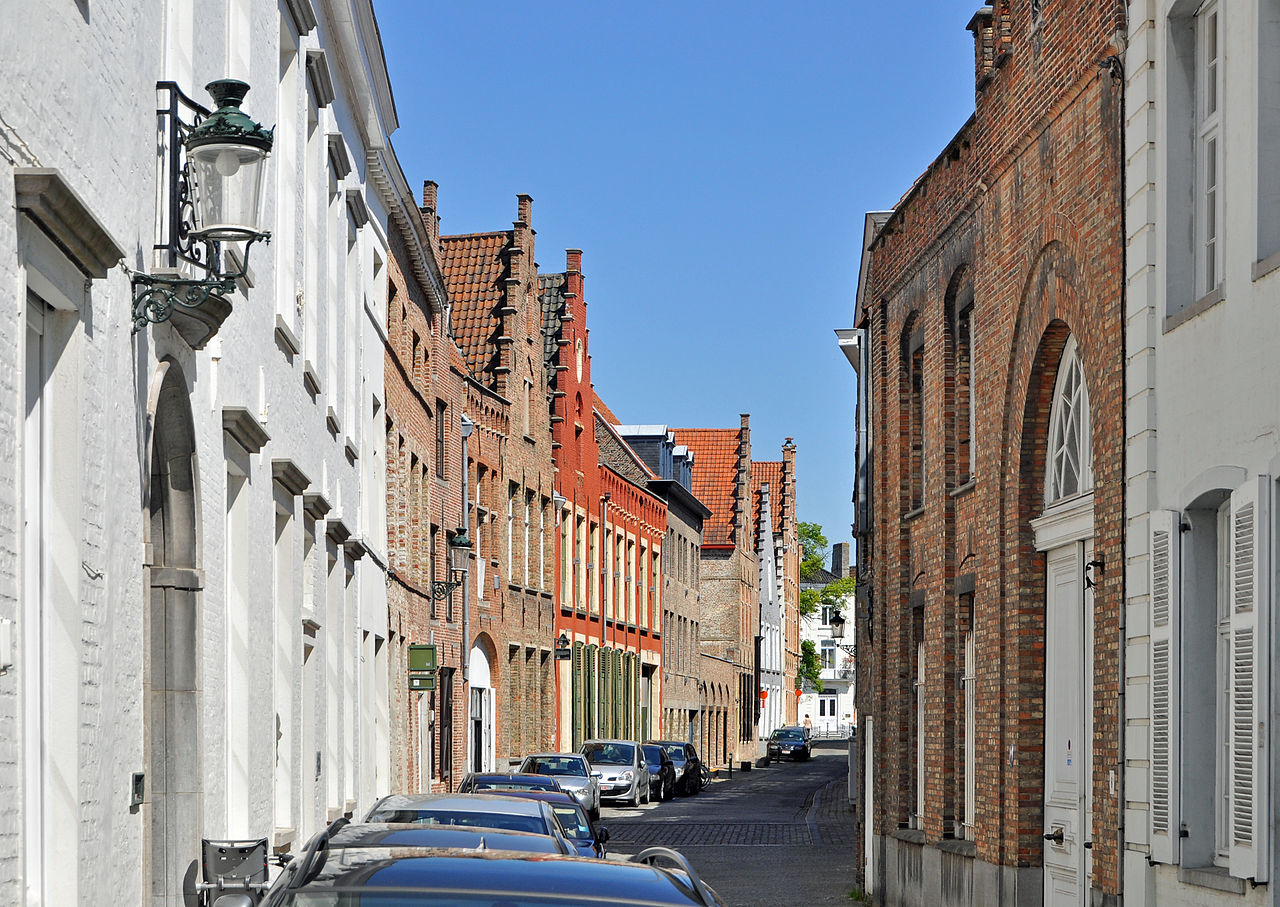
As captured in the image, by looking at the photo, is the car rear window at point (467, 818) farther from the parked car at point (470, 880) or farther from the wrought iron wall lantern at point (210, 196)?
the parked car at point (470, 880)

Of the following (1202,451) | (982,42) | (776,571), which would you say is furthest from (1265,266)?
(776,571)

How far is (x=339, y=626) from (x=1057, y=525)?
29.7 ft

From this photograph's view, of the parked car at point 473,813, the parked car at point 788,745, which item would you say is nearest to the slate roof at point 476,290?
the parked car at point 473,813

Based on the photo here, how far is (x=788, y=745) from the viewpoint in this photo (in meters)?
82.8

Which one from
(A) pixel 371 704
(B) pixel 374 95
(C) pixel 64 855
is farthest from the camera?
(A) pixel 371 704

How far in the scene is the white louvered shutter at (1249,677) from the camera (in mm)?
9336

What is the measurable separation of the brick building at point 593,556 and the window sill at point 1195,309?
118ft

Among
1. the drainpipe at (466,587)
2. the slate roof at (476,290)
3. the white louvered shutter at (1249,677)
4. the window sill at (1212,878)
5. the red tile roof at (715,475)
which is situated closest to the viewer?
the white louvered shutter at (1249,677)

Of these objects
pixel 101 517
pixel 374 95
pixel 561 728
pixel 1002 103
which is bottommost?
pixel 561 728

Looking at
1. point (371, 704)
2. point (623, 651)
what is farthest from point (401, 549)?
point (623, 651)

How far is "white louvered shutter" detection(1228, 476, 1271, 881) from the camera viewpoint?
368 inches

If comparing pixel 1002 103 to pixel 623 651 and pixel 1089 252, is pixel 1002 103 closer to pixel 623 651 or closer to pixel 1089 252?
pixel 1089 252

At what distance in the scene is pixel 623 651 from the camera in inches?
2221

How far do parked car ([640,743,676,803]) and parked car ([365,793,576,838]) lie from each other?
33808mm
